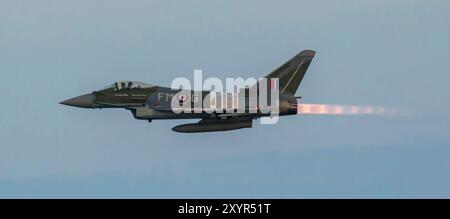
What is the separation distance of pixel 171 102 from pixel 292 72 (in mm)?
9028

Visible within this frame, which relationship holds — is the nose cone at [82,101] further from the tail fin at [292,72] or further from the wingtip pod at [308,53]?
the wingtip pod at [308,53]

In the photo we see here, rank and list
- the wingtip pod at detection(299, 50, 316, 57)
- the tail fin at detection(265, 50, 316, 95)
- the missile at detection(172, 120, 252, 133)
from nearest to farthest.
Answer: the missile at detection(172, 120, 252, 133), the tail fin at detection(265, 50, 316, 95), the wingtip pod at detection(299, 50, 316, 57)

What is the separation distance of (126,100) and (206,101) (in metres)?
5.53

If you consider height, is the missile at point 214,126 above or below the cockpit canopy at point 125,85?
below

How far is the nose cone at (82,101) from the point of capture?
4235 inches

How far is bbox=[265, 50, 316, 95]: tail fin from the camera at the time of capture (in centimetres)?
10900

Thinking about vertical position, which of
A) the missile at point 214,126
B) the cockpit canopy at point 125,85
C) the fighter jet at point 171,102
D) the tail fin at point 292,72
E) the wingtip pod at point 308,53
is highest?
→ the wingtip pod at point 308,53

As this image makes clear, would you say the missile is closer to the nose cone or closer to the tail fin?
the tail fin

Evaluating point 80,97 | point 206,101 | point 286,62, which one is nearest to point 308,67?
point 286,62

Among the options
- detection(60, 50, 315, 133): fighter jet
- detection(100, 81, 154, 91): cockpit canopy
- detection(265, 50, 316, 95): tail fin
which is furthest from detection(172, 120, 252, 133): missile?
detection(100, 81, 154, 91): cockpit canopy

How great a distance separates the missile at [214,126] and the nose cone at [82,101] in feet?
20.4

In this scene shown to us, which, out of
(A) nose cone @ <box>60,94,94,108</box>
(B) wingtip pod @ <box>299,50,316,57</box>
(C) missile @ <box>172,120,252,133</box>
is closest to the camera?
(C) missile @ <box>172,120,252,133</box>

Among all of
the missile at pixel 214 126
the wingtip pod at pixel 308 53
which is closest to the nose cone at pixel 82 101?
the missile at pixel 214 126

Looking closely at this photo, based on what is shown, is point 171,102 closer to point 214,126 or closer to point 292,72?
point 214,126
